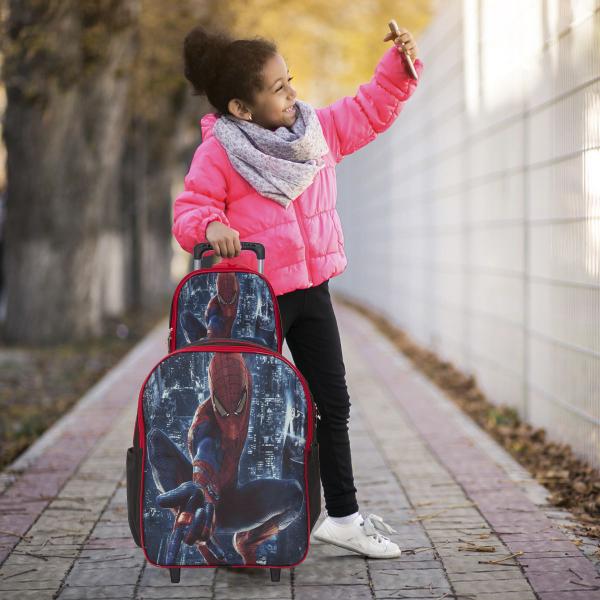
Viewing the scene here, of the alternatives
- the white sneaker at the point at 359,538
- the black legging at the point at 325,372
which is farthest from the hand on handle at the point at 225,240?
the white sneaker at the point at 359,538

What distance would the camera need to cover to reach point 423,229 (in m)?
11.7

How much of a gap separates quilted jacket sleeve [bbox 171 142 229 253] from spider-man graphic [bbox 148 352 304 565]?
1.39 feet

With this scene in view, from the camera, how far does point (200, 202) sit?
3877 millimetres

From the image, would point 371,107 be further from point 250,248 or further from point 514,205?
point 514,205

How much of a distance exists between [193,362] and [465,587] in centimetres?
119

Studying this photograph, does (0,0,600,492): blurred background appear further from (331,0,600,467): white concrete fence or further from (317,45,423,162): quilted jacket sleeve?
(317,45,423,162): quilted jacket sleeve

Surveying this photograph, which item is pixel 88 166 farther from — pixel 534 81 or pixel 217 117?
pixel 217 117

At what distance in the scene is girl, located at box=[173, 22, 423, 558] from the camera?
390cm

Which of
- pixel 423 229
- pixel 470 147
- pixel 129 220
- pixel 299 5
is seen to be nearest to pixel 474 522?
pixel 470 147

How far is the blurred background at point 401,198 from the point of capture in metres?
5.91

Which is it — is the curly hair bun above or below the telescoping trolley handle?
above

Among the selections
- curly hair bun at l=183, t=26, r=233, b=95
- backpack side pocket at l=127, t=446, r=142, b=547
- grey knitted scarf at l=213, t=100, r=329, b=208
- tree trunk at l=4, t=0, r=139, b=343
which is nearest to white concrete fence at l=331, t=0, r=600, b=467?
grey knitted scarf at l=213, t=100, r=329, b=208

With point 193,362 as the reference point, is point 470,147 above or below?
above

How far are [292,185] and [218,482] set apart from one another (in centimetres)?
104
